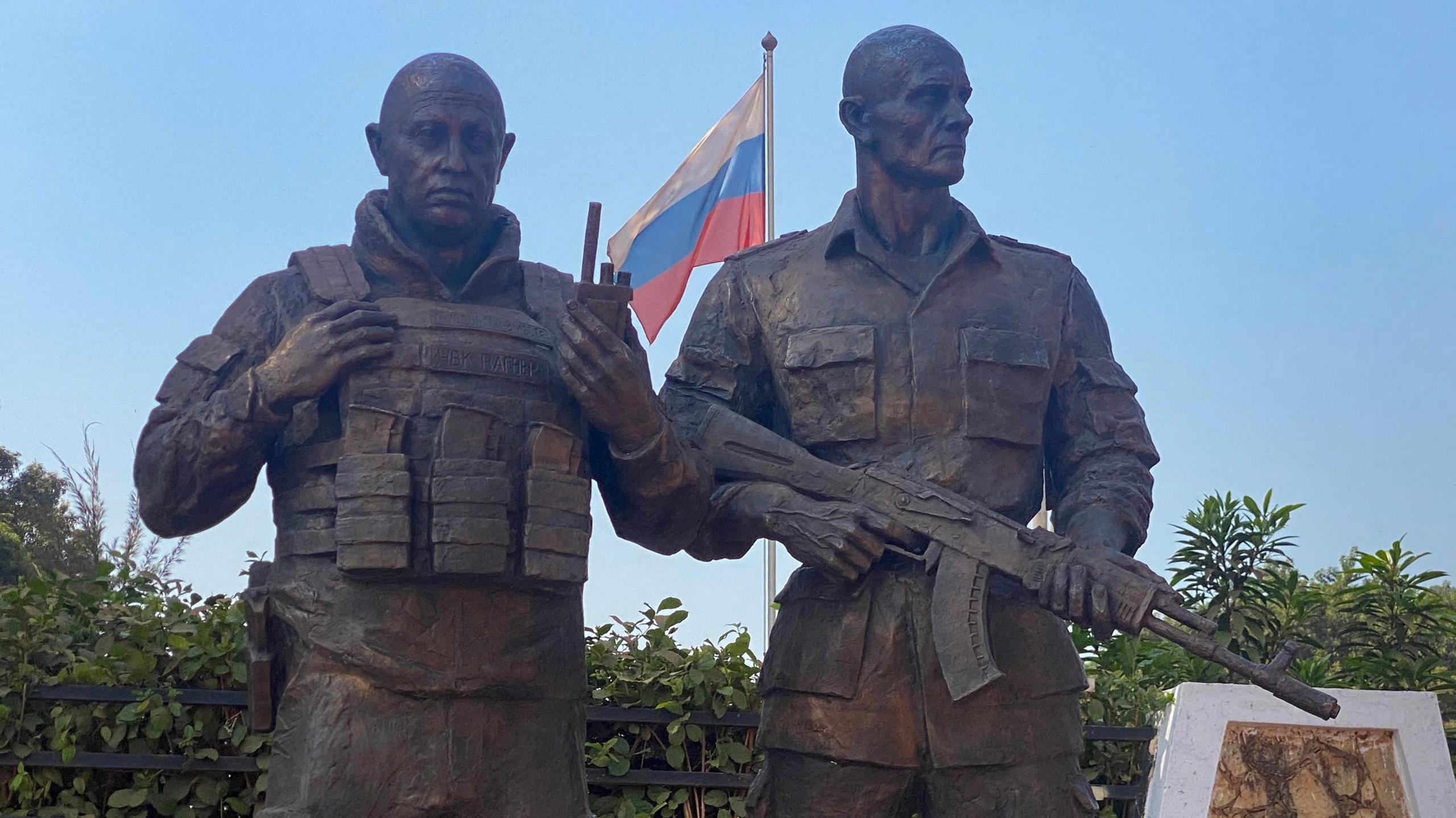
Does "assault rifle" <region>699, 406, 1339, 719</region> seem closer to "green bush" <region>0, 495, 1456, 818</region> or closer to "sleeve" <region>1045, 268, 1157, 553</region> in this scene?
"sleeve" <region>1045, 268, 1157, 553</region>

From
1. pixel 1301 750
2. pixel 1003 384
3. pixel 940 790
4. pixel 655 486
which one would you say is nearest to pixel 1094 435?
pixel 1003 384

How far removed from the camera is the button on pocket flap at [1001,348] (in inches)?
175

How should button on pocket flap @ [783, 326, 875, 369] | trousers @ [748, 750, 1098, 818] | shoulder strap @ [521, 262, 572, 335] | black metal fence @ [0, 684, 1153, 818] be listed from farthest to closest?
black metal fence @ [0, 684, 1153, 818]
button on pocket flap @ [783, 326, 875, 369]
shoulder strap @ [521, 262, 572, 335]
trousers @ [748, 750, 1098, 818]

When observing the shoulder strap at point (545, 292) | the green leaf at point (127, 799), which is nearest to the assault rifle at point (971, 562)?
the shoulder strap at point (545, 292)

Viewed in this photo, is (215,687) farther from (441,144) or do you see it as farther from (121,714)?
(441,144)

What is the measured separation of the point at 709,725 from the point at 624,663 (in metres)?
0.43

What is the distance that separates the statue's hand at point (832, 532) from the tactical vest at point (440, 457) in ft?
1.89

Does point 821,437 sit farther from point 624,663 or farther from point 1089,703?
point 1089,703

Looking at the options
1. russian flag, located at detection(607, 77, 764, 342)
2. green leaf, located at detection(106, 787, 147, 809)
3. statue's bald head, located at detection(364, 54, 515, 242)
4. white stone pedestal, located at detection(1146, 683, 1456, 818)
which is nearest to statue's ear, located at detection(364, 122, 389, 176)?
statue's bald head, located at detection(364, 54, 515, 242)

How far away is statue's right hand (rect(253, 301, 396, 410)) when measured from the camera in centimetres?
387

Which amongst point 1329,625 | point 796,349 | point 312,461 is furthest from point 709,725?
point 1329,625

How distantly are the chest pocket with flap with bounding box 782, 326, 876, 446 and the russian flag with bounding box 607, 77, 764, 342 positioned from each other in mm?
6637

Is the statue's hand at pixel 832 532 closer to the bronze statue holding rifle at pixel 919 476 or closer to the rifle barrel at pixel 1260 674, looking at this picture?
the bronze statue holding rifle at pixel 919 476

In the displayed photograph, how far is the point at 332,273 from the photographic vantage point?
4.18 metres
